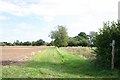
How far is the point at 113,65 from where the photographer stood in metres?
19.0

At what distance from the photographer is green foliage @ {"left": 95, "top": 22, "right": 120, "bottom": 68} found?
19859 millimetres

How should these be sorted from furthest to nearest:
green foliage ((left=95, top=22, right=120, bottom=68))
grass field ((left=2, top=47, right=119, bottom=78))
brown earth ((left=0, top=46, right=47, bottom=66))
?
brown earth ((left=0, top=46, right=47, bottom=66)), green foliage ((left=95, top=22, right=120, bottom=68)), grass field ((left=2, top=47, right=119, bottom=78))

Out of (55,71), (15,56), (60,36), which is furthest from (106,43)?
(60,36)

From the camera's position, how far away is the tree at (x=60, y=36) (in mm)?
108000

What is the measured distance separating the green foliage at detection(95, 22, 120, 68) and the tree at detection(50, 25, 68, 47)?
86696 mm

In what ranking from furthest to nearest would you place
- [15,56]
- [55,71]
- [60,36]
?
[60,36], [15,56], [55,71]

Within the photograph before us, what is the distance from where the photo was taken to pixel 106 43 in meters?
20.5

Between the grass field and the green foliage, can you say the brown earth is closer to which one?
the grass field

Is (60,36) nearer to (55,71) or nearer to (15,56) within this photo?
(15,56)

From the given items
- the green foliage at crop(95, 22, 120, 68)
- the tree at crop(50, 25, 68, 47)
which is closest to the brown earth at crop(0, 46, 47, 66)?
the green foliage at crop(95, 22, 120, 68)

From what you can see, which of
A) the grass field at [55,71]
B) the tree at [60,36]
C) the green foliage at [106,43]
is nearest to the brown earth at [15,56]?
the grass field at [55,71]

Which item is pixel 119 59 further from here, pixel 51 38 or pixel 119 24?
pixel 51 38

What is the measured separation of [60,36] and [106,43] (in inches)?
3456

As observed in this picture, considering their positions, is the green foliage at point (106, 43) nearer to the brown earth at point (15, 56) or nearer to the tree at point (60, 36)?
the brown earth at point (15, 56)
